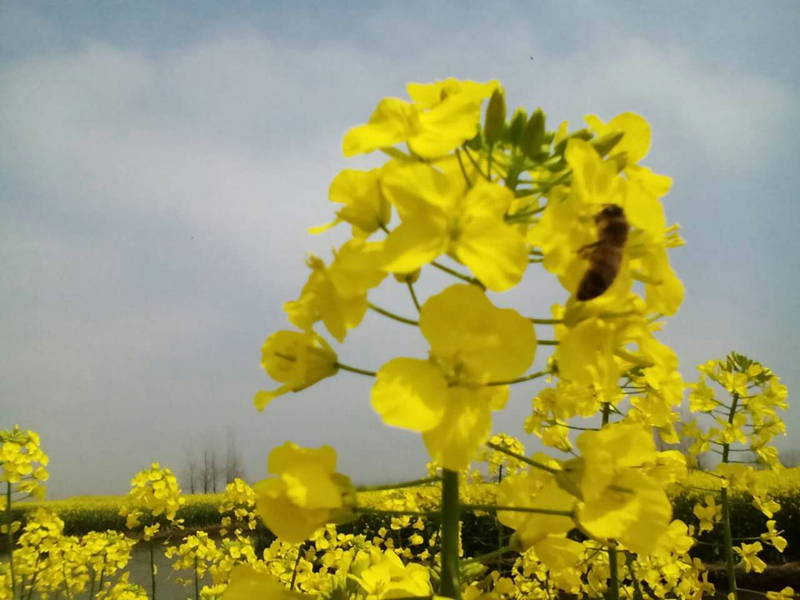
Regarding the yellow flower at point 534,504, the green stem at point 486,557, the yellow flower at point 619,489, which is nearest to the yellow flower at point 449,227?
the yellow flower at point 619,489

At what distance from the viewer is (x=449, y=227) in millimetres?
1014

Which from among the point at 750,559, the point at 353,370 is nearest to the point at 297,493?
the point at 353,370

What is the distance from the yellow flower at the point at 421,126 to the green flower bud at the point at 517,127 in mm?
161

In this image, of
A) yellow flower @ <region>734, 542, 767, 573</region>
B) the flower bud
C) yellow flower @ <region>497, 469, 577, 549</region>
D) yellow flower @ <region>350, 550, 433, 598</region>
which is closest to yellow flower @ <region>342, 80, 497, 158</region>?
the flower bud

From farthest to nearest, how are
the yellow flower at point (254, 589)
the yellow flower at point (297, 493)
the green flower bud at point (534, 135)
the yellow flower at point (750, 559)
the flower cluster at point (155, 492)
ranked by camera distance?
the flower cluster at point (155, 492) < the yellow flower at point (750, 559) < the green flower bud at point (534, 135) < the yellow flower at point (254, 589) < the yellow flower at point (297, 493)

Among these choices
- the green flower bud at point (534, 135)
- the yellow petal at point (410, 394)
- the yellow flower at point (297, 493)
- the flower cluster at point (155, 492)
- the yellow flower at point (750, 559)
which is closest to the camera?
the yellow petal at point (410, 394)

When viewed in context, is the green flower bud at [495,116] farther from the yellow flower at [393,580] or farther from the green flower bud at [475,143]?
the yellow flower at [393,580]

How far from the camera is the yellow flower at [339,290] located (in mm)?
1045

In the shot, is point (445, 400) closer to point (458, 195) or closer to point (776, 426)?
point (458, 195)

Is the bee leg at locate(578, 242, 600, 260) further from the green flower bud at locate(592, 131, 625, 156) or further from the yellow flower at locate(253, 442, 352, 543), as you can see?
the yellow flower at locate(253, 442, 352, 543)

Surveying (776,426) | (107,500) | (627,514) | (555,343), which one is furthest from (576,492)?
(107,500)

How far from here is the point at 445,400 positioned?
942mm

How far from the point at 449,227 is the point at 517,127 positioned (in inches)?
18.9

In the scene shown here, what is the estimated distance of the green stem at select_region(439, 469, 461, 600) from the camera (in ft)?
3.64
